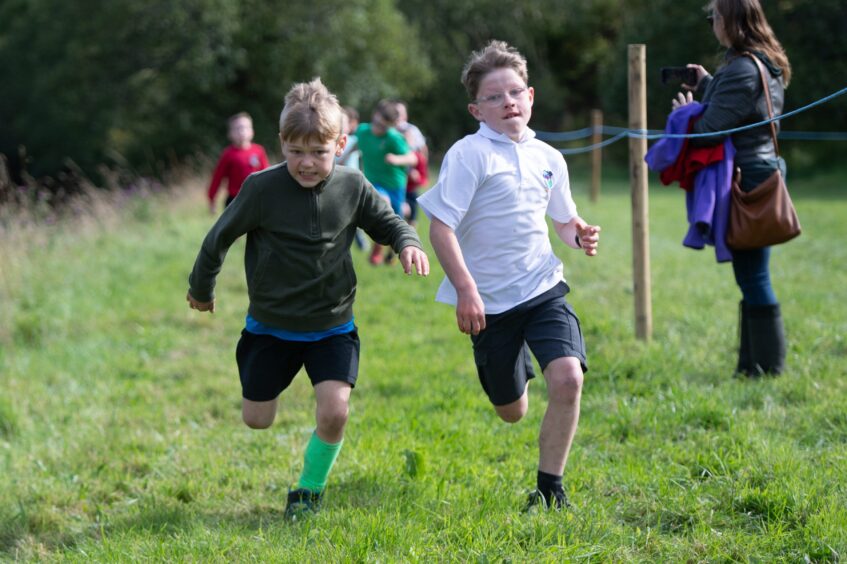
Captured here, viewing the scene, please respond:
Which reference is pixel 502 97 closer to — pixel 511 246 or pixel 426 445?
pixel 511 246

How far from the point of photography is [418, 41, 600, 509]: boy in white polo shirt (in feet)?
12.7

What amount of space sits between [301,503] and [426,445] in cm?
103

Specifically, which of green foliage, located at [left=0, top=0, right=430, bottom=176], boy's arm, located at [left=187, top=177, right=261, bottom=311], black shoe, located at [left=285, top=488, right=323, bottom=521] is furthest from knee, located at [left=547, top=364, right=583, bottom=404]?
green foliage, located at [left=0, top=0, right=430, bottom=176]

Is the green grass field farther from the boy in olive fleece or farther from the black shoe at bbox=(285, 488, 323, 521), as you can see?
the boy in olive fleece

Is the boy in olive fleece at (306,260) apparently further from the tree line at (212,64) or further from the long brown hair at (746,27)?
the tree line at (212,64)

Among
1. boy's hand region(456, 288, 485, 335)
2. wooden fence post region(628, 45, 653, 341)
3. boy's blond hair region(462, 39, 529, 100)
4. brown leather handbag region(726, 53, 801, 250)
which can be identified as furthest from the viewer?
wooden fence post region(628, 45, 653, 341)

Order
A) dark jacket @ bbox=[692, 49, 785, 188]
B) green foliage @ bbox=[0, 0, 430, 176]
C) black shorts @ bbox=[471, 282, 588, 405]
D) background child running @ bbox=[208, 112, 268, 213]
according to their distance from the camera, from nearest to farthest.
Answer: black shorts @ bbox=[471, 282, 588, 405] → dark jacket @ bbox=[692, 49, 785, 188] → background child running @ bbox=[208, 112, 268, 213] → green foliage @ bbox=[0, 0, 430, 176]

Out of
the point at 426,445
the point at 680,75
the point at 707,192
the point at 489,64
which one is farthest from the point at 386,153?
the point at 489,64

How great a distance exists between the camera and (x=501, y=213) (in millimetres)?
4020

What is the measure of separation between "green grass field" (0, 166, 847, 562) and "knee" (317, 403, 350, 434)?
1.15 feet

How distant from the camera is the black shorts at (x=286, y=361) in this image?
4.03 metres

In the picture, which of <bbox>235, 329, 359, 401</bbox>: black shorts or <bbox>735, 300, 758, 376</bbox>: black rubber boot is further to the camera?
<bbox>735, 300, 758, 376</bbox>: black rubber boot

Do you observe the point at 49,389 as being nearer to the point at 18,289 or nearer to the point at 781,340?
the point at 18,289

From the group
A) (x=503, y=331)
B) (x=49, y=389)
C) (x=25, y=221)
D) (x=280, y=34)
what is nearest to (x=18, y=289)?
(x=25, y=221)
